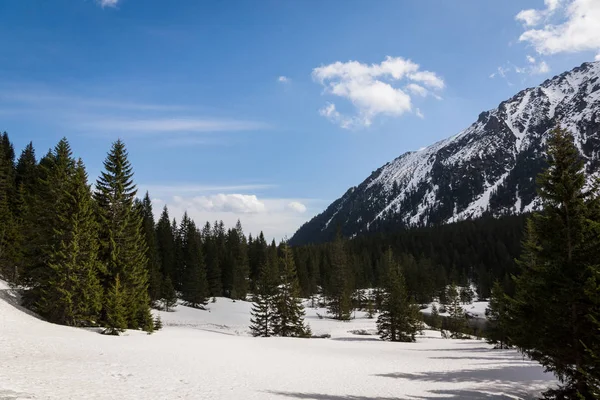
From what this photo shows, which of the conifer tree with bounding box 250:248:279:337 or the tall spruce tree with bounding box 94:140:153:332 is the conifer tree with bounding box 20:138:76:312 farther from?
the conifer tree with bounding box 250:248:279:337

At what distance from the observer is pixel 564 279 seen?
1461 cm

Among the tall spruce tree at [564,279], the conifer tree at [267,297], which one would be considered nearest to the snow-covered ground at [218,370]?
the tall spruce tree at [564,279]

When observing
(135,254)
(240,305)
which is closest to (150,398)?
(135,254)

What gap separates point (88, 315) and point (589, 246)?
115 ft

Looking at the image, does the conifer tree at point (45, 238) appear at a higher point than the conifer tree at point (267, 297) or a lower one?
higher

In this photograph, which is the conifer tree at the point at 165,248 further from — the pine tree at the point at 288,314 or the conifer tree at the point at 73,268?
the conifer tree at the point at 73,268

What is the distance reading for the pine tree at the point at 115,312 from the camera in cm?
2967

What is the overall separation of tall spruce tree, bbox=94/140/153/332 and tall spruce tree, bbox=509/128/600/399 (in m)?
31.4

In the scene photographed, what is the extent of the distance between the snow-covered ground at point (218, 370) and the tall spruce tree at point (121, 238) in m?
3.52

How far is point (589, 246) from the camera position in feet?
48.6

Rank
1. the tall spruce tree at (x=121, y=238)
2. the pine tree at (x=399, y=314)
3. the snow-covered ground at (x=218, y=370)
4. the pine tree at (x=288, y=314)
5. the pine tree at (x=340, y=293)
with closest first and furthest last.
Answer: the snow-covered ground at (x=218, y=370) < the tall spruce tree at (x=121, y=238) < the pine tree at (x=399, y=314) < the pine tree at (x=288, y=314) < the pine tree at (x=340, y=293)

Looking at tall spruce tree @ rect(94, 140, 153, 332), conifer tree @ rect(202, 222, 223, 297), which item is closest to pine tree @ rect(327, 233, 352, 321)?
conifer tree @ rect(202, 222, 223, 297)

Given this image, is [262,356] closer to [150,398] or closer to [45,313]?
[150,398]

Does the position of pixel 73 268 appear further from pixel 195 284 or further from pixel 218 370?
pixel 195 284
